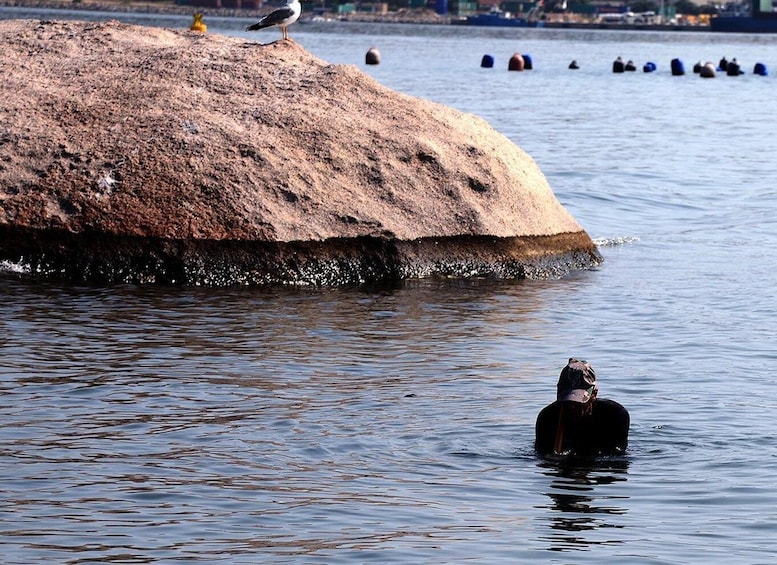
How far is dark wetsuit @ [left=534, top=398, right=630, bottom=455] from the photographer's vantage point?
31.4ft

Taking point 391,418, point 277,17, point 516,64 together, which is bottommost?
point 391,418

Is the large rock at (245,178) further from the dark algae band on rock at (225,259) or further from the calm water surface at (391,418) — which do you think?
the calm water surface at (391,418)

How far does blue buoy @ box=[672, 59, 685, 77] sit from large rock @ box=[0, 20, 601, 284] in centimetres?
6209

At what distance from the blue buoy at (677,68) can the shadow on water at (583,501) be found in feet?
228

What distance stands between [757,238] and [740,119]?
27.4m

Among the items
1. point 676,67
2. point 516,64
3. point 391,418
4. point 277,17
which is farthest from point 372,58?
point 391,418


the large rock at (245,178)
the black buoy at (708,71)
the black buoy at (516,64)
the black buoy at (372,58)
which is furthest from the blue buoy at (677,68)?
the large rock at (245,178)

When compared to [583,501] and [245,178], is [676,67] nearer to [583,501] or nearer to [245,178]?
[245,178]

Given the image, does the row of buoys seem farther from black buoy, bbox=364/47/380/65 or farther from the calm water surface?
the calm water surface

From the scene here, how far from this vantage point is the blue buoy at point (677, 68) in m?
77.1

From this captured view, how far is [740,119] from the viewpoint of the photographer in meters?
47.1

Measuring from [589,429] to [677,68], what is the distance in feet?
230

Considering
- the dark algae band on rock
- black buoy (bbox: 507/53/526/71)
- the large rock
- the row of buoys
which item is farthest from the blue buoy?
the dark algae band on rock

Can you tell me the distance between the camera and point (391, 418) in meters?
10.6
